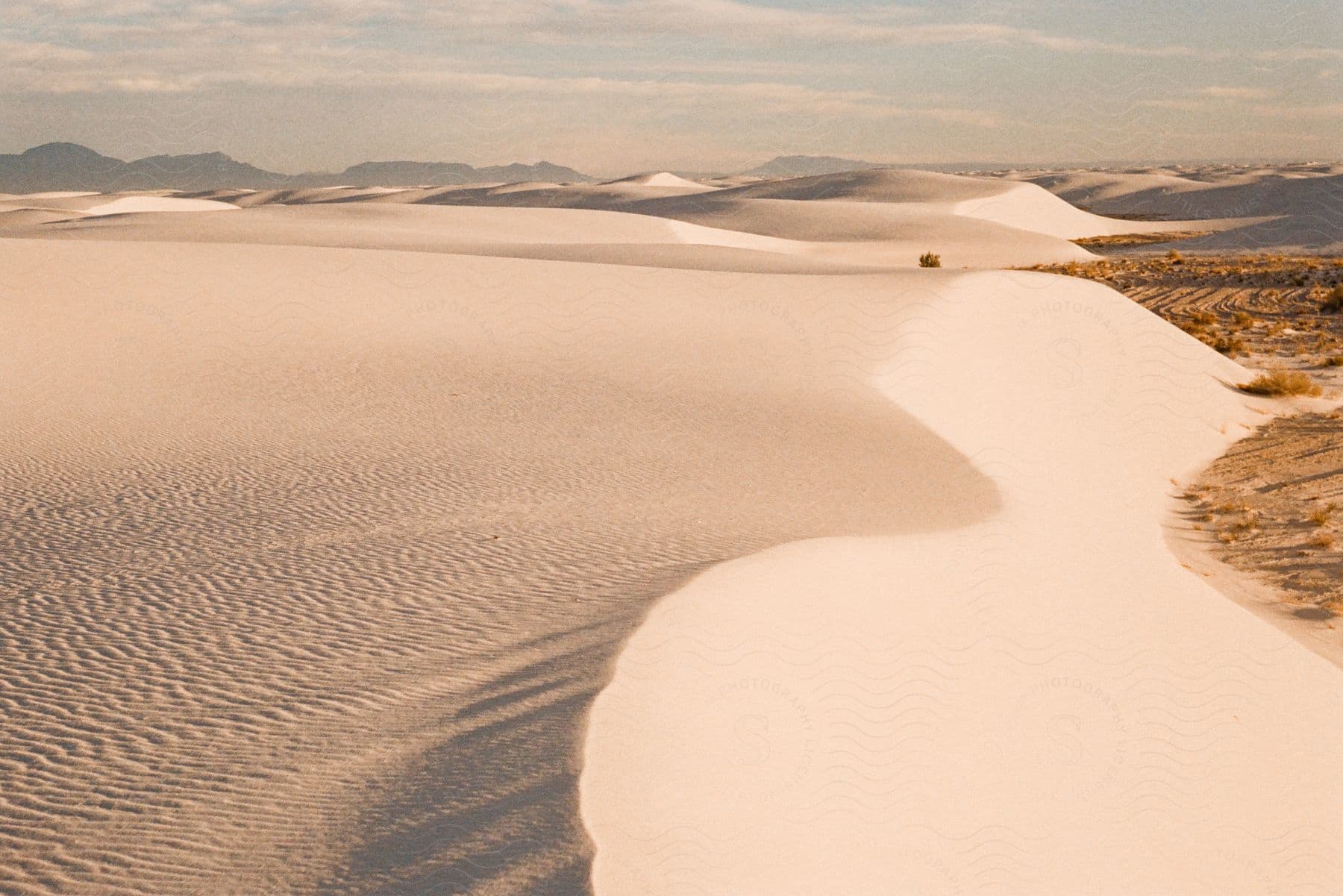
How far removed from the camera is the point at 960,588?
7738 millimetres

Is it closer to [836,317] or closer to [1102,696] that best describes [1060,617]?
[1102,696]

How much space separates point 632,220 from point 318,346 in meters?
28.7

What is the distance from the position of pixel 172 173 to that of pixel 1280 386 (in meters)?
178

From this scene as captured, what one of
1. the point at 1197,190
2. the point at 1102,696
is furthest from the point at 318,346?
the point at 1197,190

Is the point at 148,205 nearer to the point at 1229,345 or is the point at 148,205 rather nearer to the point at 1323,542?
the point at 1229,345

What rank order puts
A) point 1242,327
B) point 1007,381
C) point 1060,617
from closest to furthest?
point 1060,617 → point 1007,381 → point 1242,327

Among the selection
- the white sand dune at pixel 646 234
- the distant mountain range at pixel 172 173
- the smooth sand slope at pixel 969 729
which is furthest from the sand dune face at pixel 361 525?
the distant mountain range at pixel 172 173

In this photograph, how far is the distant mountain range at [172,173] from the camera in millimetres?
149750

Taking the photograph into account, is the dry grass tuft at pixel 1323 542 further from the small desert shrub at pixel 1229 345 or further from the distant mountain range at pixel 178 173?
the distant mountain range at pixel 178 173

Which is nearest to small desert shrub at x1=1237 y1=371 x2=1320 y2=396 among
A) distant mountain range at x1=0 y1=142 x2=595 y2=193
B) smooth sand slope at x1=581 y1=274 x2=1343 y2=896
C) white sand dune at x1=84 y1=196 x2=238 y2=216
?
smooth sand slope at x1=581 y1=274 x2=1343 y2=896

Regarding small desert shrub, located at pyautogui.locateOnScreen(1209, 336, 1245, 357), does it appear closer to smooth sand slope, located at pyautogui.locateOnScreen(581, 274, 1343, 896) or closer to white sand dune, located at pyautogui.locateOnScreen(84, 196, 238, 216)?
smooth sand slope, located at pyautogui.locateOnScreen(581, 274, 1343, 896)

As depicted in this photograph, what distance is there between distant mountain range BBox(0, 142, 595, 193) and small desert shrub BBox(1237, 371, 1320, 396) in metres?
123

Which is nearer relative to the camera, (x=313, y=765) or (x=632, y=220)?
(x=313, y=765)

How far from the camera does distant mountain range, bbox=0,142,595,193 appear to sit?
491 feet
